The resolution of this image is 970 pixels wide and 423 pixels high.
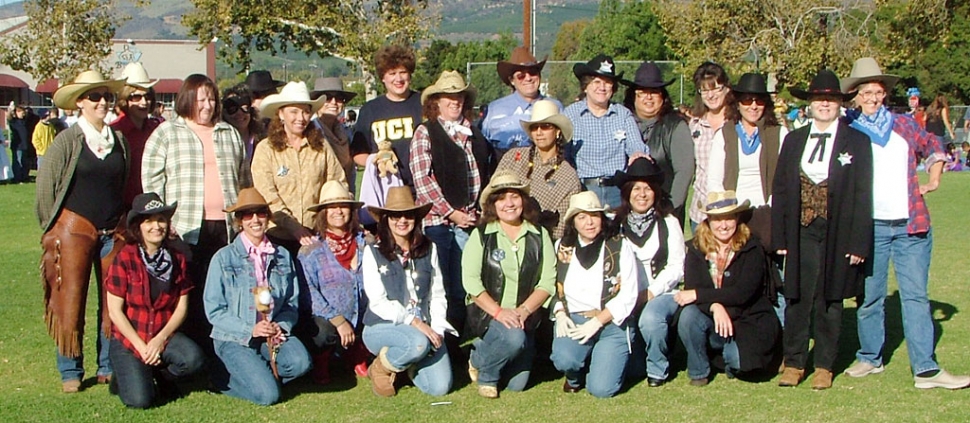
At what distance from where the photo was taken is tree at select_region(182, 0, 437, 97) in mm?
32719

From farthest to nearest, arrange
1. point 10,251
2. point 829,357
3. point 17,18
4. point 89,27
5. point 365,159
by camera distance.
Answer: point 17,18 → point 89,27 → point 10,251 → point 365,159 → point 829,357

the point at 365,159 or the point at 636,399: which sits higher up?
the point at 365,159

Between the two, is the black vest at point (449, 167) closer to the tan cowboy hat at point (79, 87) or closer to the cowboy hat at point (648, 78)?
the cowboy hat at point (648, 78)

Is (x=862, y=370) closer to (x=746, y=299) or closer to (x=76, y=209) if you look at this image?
(x=746, y=299)

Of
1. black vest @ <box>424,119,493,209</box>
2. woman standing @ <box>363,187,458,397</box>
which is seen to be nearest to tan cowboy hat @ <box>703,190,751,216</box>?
black vest @ <box>424,119,493,209</box>

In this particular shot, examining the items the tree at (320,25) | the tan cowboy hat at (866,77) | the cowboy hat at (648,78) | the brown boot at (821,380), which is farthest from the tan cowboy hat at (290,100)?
the tree at (320,25)

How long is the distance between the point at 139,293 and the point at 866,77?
14.0 ft

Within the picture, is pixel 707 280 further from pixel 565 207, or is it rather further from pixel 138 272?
pixel 138 272

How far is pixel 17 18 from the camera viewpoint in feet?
243

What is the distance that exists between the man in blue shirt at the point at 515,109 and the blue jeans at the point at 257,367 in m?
2.10

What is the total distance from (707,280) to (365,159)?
2.49 meters

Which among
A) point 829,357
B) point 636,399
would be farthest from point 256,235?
point 829,357

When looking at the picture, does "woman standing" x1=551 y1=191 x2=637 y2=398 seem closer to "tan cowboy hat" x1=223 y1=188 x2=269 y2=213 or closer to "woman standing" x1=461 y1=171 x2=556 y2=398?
"woman standing" x1=461 y1=171 x2=556 y2=398

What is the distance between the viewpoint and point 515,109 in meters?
7.35
